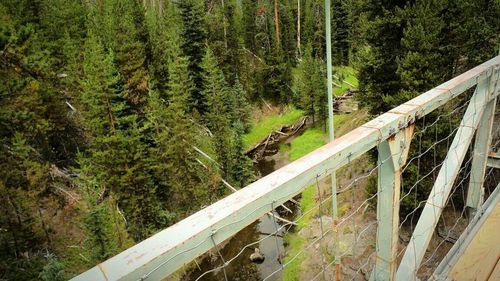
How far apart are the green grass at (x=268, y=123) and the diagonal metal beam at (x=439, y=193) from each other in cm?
2443

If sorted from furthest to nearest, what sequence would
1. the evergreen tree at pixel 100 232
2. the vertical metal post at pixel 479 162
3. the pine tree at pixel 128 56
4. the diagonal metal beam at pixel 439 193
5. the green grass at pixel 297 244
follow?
the pine tree at pixel 128 56
the green grass at pixel 297 244
the evergreen tree at pixel 100 232
the vertical metal post at pixel 479 162
the diagonal metal beam at pixel 439 193

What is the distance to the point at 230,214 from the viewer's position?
3.59 ft

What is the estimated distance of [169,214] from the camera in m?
17.2

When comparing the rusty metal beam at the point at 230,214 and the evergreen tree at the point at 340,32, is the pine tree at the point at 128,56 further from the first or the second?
the evergreen tree at the point at 340,32

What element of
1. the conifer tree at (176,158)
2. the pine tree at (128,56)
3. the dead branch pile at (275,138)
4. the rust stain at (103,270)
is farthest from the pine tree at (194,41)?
the rust stain at (103,270)

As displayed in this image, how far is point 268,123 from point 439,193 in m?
28.8

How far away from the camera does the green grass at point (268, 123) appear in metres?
27.9

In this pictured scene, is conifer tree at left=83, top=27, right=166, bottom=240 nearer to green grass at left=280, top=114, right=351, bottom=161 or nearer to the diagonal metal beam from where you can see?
green grass at left=280, top=114, right=351, bottom=161

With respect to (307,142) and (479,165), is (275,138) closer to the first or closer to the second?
(307,142)

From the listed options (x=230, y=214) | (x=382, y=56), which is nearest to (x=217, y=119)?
(x=382, y=56)

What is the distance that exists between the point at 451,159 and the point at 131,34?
21.6 meters

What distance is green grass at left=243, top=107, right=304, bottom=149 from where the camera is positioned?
91.7ft

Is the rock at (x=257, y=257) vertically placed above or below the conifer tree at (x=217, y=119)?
below

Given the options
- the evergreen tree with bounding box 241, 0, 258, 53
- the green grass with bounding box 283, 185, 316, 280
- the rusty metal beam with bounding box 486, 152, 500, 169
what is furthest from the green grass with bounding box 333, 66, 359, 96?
the rusty metal beam with bounding box 486, 152, 500, 169
